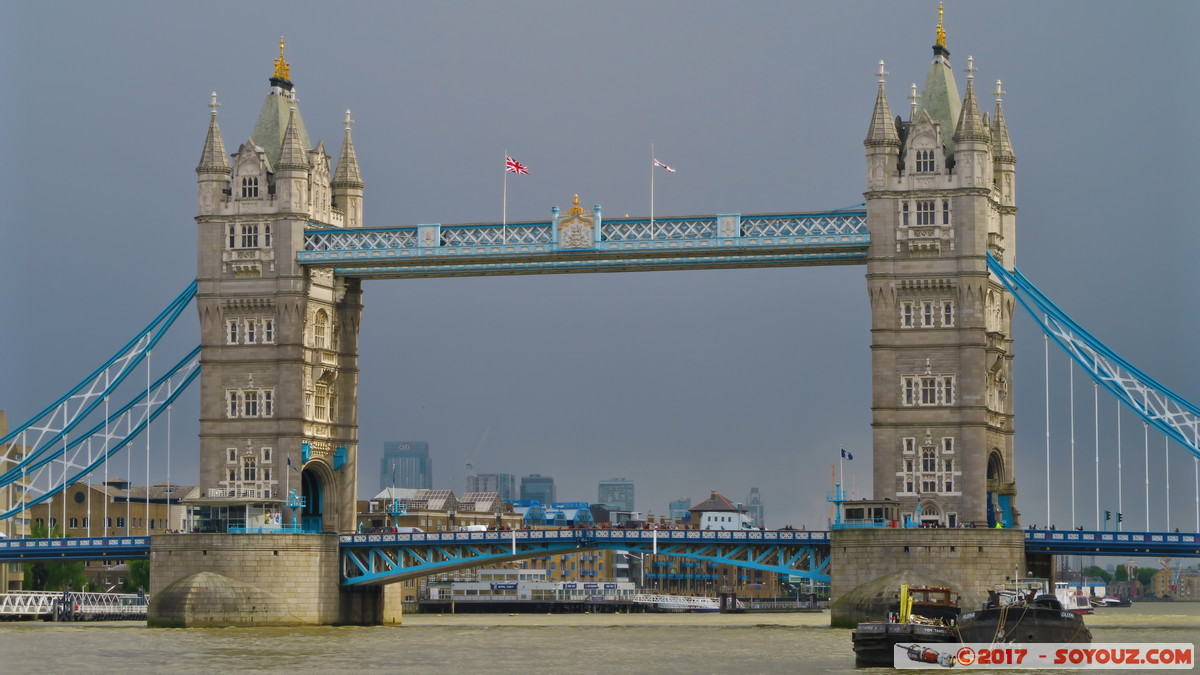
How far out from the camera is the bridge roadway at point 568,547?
114 metres

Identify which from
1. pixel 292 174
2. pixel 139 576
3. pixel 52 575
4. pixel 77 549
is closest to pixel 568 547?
pixel 292 174

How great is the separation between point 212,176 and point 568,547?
29698mm

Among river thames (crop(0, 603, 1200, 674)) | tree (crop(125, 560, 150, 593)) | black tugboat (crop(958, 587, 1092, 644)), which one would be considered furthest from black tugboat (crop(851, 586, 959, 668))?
tree (crop(125, 560, 150, 593))

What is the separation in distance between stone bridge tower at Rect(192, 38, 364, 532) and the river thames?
9874 millimetres

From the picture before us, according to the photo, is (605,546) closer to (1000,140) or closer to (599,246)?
(599,246)

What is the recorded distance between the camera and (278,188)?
12862 cm

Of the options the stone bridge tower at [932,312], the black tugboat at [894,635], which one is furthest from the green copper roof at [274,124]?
the black tugboat at [894,635]

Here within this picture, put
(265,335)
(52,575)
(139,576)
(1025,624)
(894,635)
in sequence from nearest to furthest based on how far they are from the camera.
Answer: (894,635) < (1025,624) < (265,335) < (52,575) < (139,576)

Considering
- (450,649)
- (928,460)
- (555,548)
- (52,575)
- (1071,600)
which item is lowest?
(450,649)

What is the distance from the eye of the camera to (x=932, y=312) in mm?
118188

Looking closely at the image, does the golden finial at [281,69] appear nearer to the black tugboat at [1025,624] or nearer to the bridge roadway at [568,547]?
the bridge roadway at [568,547]

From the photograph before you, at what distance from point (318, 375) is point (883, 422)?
1314 inches

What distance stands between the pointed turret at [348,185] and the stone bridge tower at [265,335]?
4056 millimetres

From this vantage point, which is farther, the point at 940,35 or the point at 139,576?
the point at 139,576
